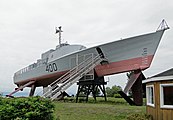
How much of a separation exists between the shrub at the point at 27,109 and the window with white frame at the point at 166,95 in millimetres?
3809

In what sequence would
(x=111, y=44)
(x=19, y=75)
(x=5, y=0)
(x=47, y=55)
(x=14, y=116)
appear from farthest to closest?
(x=19, y=75)
(x=47, y=55)
(x=111, y=44)
(x=5, y=0)
(x=14, y=116)

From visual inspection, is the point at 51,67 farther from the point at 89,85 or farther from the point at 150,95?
the point at 150,95

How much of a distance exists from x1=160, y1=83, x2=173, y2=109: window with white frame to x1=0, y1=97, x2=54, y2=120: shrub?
3809mm

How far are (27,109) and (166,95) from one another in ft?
15.3

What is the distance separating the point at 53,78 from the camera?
1083 inches

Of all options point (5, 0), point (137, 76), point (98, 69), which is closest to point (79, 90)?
point (98, 69)

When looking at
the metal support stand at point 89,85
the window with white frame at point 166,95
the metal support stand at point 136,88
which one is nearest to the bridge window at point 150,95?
the window with white frame at point 166,95

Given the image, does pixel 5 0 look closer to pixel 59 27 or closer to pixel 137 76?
pixel 137 76

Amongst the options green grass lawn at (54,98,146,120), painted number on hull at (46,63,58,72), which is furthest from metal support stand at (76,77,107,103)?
green grass lawn at (54,98,146,120)

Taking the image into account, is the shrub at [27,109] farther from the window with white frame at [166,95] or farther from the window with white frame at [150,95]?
the window with white frame at [150,95]

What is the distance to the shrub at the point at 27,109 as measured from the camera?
8.23 meters

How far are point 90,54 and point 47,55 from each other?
883cm

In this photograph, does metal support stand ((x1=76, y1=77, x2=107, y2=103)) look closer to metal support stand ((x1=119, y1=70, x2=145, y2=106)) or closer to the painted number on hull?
the painted number on hull

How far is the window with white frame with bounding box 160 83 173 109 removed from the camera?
8.88 meters
